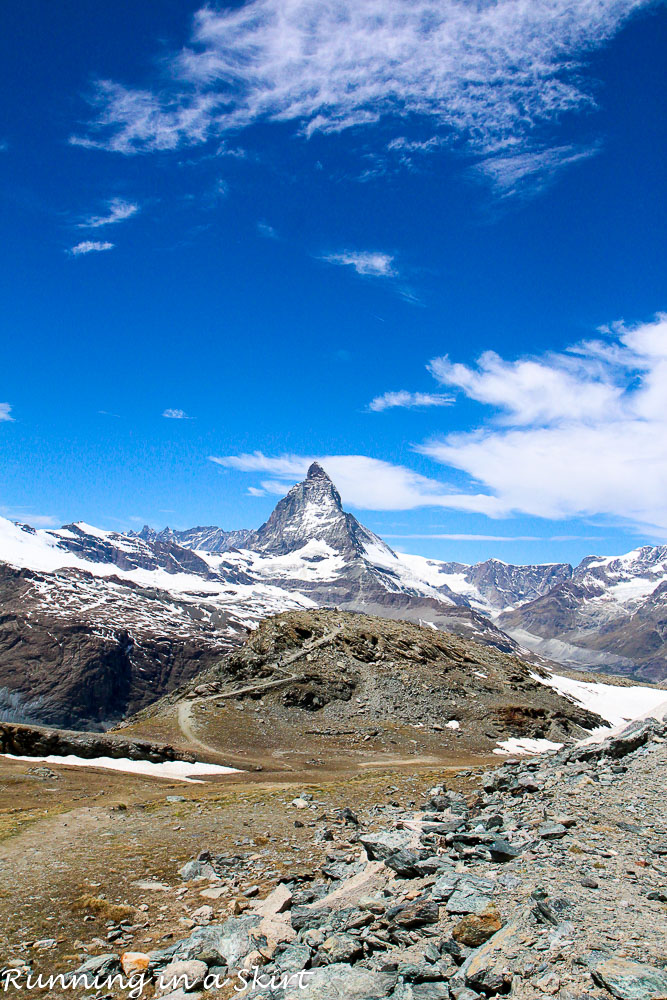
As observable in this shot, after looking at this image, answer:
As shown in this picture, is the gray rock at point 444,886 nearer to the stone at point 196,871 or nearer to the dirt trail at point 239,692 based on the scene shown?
the stone at point 196,871

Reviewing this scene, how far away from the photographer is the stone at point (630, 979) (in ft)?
28.0

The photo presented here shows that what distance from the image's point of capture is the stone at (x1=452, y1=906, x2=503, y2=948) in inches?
448

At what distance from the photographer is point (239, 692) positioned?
242ft

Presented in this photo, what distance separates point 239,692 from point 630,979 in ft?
228

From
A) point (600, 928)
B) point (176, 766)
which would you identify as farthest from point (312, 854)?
point (176, 766)

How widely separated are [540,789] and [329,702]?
50119mm

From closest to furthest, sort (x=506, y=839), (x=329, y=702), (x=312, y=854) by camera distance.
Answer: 1. (x=506, y=839)
2. (x=312, y=854)
3. (x=329, y=702)

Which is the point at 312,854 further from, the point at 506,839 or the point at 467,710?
the point at 467,710

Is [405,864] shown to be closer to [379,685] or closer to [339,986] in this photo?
[339,986]

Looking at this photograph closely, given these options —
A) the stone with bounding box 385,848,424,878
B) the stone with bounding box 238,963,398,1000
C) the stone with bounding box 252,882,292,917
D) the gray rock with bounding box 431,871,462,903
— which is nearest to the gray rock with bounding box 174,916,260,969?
the stone with bounding box 252,882,292,917

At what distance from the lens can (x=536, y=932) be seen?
10.9 metres

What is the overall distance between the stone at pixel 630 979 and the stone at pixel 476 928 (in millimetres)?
2628

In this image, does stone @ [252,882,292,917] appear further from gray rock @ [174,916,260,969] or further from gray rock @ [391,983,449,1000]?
gray rock @ [391,983,449,1000]

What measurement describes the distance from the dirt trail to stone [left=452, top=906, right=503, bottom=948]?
47.2m
